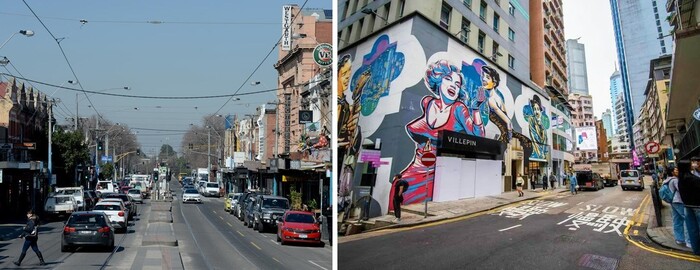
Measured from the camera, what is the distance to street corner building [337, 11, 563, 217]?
210 cm

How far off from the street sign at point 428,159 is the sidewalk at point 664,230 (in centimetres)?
81

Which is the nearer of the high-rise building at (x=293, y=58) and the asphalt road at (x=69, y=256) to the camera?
the asphalt road at (x=69, y=256)

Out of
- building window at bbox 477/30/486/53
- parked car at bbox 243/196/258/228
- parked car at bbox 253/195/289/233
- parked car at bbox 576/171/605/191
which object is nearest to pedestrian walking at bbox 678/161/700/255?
parked car at bbox 576/171/605/191

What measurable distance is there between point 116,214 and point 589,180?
78.5 feet

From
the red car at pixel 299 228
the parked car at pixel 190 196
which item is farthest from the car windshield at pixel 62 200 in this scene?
the parked car at pixel 190 196

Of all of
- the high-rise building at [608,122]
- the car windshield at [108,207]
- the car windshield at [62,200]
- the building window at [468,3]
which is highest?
the building window at [468,3]

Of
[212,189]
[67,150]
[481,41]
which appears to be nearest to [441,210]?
[481,41]

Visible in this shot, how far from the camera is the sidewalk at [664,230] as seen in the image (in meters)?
1.97

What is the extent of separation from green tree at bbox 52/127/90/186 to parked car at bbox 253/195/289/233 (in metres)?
18.4

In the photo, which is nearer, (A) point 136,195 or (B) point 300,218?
(B) point 300,218

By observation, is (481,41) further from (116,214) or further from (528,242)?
(116,214)

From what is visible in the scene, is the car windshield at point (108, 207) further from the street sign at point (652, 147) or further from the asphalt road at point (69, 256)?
the street sign at point (652, 147)

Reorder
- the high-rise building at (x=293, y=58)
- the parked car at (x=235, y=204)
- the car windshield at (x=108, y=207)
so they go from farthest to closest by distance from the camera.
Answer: the parked car at (x=235, y=204) → the car windshield at (x=108, y=207) → the high-rise building at (x=293, y=58)

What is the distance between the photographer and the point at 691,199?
2.00 meters
